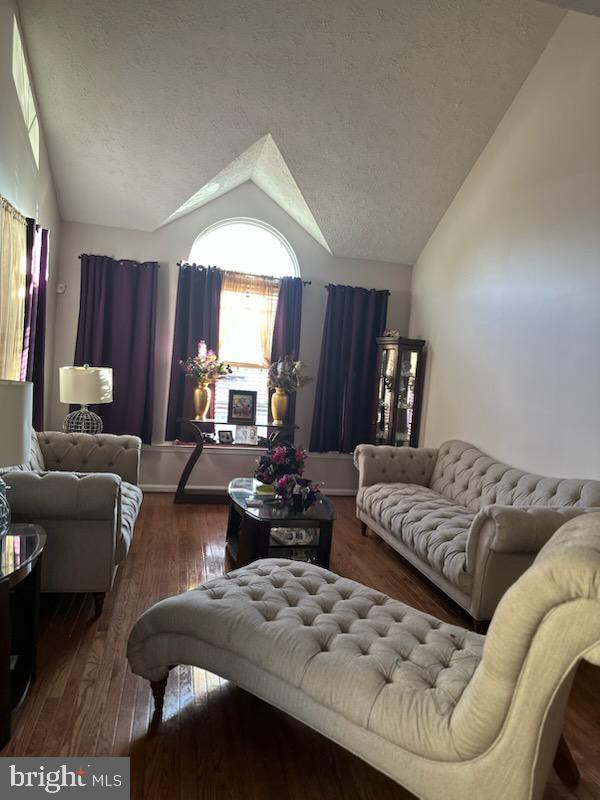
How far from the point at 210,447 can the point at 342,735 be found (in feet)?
13.0

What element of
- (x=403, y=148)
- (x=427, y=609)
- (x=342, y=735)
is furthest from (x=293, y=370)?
(x=342, y=735)

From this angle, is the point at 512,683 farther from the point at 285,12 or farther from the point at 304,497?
the point at 285,12

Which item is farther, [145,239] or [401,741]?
[145,239]

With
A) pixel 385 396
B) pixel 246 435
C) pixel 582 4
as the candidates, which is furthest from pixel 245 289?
pixel 582 4

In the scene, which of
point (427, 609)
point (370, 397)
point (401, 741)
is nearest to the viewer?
point (401, 741)

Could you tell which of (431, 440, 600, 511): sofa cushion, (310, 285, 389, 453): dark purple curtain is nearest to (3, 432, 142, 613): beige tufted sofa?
(431, 440, 600, 511): sofa cushion

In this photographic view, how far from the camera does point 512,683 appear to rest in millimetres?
1372

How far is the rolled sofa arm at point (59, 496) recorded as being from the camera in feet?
8.58

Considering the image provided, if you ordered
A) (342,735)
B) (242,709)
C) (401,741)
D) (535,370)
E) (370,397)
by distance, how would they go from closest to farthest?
(401,741), (342,735), (242,709), (535,370), (370,397)

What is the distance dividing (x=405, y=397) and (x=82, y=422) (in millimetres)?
3029

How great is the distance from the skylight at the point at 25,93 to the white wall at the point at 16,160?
68 mm

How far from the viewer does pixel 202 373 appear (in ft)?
17.4

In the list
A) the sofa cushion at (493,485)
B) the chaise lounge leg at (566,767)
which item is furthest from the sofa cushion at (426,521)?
the chaise lounge leg at (566,767)

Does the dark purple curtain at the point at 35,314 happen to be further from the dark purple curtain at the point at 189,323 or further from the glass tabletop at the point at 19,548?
the glass tabletop at the point at 19,548
